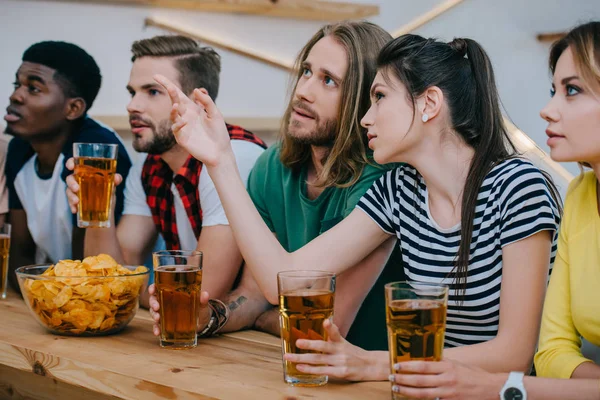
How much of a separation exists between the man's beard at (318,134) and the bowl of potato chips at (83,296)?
588mm

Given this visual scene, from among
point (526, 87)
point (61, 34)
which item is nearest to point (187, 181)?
point (61, 34)

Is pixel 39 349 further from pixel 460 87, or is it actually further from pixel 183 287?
pixel 460 87

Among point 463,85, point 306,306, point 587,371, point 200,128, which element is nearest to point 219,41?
point 200,128

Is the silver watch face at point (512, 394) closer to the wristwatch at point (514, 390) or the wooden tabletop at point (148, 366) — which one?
the wristwatch at point (514, 390)

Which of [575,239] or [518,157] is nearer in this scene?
[575,239]

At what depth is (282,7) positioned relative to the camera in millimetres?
4094

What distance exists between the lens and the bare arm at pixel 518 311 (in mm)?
1364

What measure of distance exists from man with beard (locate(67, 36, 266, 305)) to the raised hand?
0.48m

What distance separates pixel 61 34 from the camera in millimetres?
3588

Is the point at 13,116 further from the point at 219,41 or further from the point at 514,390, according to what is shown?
the point at 514,390

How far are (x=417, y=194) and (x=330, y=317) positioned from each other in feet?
1.76

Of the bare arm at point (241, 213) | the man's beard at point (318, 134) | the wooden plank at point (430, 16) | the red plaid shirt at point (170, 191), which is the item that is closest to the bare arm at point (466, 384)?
the bare arm at point (241, 213)

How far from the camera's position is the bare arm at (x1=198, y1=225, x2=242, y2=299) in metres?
2.03

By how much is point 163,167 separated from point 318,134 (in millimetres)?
675
